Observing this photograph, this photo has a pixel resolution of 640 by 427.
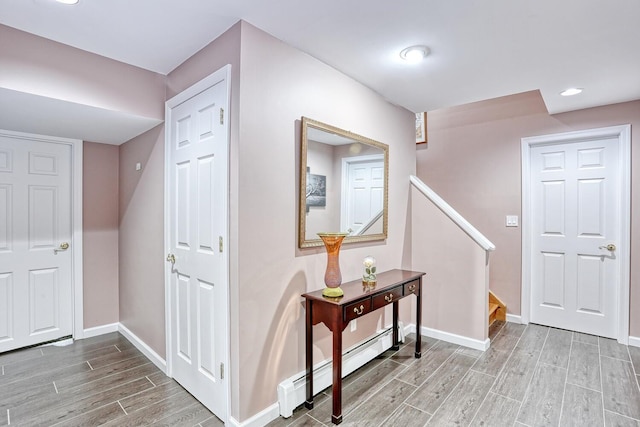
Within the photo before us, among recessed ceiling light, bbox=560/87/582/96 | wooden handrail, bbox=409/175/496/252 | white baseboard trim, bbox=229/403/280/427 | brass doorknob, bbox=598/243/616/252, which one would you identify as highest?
recessed ceiling light, bbox=560/87/582/96

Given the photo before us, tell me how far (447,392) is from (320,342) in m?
0.95

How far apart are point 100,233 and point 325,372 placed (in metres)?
2.73

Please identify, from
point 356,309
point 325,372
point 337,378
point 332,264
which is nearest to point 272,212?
point 332,264

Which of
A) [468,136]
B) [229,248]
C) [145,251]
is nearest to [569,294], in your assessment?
[468,136]

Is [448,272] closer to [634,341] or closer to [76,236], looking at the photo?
[634,341]

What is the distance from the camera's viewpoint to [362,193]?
274cm

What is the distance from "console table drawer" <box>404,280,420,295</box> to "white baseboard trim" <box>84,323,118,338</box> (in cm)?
304

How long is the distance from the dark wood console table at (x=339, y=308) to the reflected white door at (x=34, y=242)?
2.64 m

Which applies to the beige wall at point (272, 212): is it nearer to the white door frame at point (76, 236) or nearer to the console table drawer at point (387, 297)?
the console table drawer at point (387, 297)

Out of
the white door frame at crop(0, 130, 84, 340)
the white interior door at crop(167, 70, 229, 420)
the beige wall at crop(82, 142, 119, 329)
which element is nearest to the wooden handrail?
the white interior door at crop(167, 70, 229, 420)

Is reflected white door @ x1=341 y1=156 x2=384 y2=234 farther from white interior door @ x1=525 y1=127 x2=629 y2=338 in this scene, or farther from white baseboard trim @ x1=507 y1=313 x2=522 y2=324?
white baseboard trim @ x1=507 y1=313 x2=522 y2=324

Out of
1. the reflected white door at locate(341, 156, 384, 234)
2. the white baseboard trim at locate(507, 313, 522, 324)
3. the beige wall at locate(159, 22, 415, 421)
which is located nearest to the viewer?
the beige wall at locate(159, 22, 415, 421)

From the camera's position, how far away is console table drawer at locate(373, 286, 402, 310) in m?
2.29

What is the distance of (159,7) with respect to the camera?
173cm
